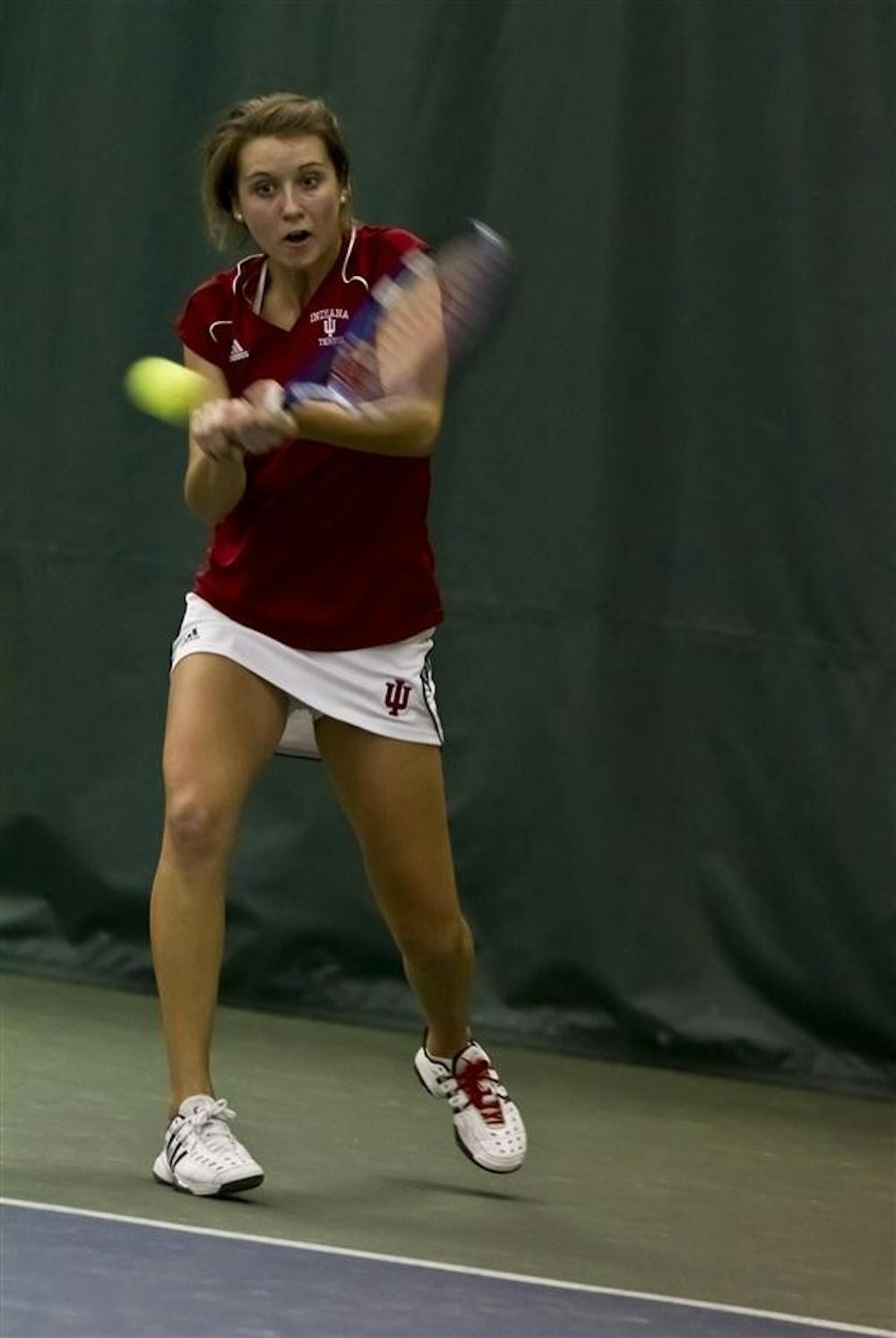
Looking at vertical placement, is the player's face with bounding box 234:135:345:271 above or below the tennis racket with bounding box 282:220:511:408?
above

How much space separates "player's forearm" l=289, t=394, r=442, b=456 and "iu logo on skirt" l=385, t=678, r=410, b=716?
32 centimetres

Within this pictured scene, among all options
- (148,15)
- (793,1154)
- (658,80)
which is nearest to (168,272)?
(148,15)

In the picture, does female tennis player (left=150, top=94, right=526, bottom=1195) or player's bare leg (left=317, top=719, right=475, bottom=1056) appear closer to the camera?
female tennis player (left=150, top=94, right=526, bottom=1195)

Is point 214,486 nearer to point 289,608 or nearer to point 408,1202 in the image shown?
point 289,608

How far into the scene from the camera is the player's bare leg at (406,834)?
346 centimetres

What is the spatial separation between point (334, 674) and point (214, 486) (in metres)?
0.31

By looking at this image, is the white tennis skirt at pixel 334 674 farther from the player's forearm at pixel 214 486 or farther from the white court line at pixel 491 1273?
the white court line at pixel 491 1273

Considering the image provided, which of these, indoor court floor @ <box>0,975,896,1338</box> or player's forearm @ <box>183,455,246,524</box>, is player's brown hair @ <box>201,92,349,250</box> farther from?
indoor court floor @ <box>0,975,896,1338</box>

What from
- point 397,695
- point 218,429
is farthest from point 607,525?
point 218,429

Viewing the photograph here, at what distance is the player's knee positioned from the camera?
3293 mm

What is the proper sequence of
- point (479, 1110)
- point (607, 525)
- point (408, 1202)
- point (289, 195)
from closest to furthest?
point (289, 195) < point (408, 1202) < point (479, 1110) < point (607, 525)

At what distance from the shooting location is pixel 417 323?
3.31 metres

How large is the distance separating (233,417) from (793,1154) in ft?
5.84

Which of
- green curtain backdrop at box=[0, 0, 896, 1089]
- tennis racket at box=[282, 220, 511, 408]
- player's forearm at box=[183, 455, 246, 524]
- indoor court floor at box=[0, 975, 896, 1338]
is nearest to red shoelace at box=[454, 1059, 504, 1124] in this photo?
indoor court floor at box=[0, 975, 896, 1338]
